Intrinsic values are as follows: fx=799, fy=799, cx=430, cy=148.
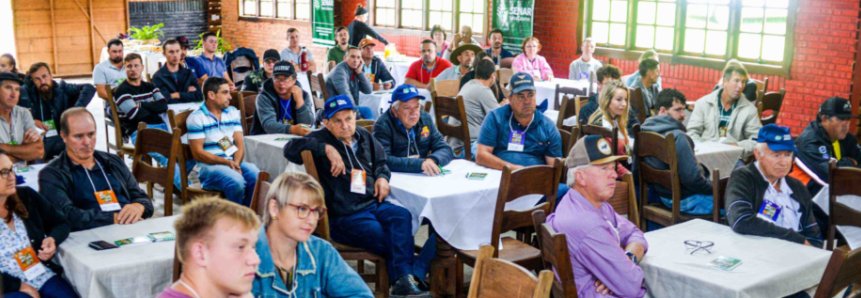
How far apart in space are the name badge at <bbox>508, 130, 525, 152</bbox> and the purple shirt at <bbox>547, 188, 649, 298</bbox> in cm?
201

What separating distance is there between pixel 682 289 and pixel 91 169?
8.79 ft

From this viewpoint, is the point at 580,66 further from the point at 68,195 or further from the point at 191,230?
A: the point at 191,230

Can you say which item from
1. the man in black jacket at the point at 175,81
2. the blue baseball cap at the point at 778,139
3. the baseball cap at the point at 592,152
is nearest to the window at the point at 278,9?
the man in black jacket at the point at 175,81

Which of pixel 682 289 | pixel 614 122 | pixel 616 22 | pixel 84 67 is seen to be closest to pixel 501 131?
pixel 614 122

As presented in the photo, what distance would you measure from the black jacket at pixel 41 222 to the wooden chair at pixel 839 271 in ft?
9.30

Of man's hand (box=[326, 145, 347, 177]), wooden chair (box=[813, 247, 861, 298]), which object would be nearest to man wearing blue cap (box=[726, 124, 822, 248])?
wooden chair (box=[813, 247, 861, 298])

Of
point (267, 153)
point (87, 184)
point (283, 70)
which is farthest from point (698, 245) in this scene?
point (283, 70)

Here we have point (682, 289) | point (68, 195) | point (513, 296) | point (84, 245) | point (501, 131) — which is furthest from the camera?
point (501, 131)

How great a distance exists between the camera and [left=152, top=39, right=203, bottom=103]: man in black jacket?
767 cm

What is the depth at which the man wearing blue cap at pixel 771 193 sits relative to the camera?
353 centimetres

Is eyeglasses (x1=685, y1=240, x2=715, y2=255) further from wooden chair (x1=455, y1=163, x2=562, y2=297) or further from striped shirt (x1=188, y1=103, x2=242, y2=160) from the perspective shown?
striped shirt (x1=188, y1=103, x2=242, y2=160)

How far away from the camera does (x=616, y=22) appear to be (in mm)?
10977

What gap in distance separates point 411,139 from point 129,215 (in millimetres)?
1912

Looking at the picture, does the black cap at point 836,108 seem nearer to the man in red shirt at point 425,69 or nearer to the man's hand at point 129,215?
the man's hand at point 129,215
